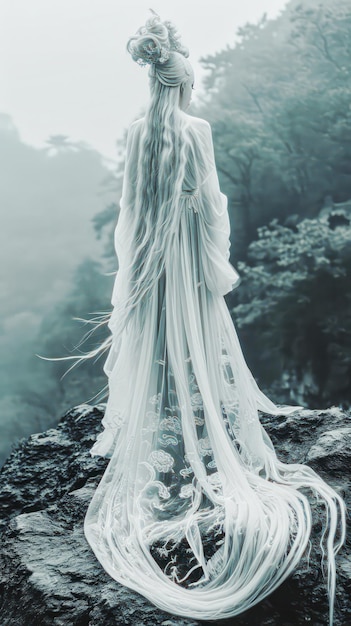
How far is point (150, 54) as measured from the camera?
248 centimetres

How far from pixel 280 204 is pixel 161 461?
6.02 metres

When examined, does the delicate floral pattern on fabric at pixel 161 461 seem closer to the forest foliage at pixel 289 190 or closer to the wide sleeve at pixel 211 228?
the wide sleeve at pixel 211 228

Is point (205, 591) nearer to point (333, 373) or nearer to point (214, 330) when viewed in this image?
point (214, 330)

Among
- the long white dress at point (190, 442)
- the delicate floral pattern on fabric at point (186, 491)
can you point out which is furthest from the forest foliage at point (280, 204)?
the delicate floral pattern on fabric at point (186, 491)

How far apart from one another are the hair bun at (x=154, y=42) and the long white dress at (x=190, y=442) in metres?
0.25

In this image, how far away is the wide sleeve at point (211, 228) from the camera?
2598mm

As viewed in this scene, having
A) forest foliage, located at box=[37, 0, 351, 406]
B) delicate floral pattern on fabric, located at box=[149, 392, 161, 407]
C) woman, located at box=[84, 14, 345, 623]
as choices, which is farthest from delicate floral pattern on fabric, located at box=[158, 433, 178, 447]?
forest foliage, located at box=[37, 0, 351, 406]

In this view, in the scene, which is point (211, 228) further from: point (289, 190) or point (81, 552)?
point (289, 190)

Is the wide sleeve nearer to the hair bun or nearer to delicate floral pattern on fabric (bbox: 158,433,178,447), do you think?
the hair bun

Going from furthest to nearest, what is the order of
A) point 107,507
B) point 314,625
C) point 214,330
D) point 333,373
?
point 333,373
point 214,330
point 107,507
point 314,625

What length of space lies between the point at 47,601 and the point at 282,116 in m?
6.97

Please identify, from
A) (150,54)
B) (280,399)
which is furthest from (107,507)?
(280,399)

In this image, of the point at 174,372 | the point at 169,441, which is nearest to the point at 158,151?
the point at 174,372

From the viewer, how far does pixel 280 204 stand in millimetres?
8039
